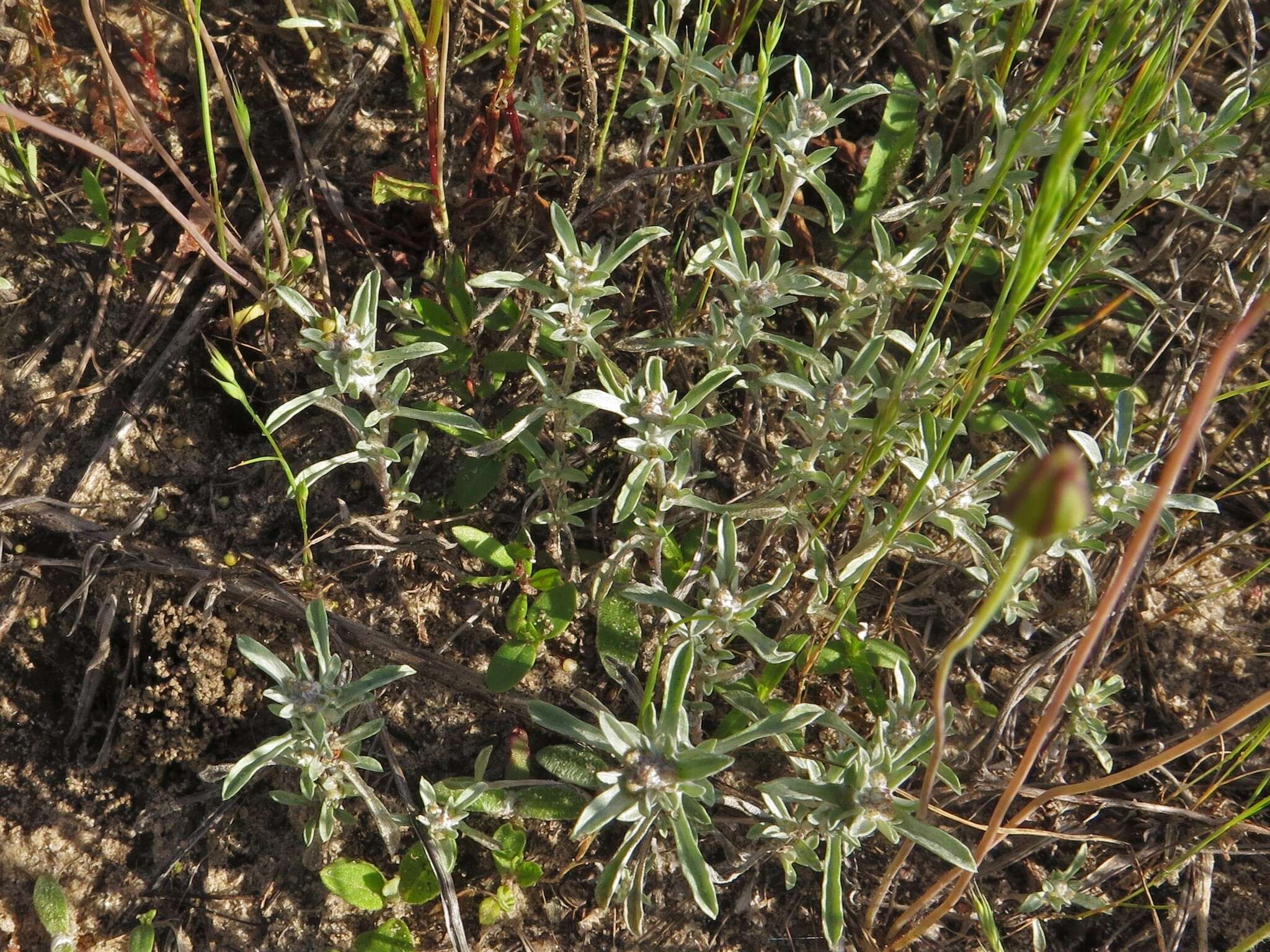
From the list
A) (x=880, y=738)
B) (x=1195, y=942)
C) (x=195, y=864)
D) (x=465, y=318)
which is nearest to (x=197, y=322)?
(x=465, y=318)

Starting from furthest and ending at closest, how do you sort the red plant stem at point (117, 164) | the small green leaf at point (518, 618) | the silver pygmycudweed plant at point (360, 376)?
the small green leaf at point (518, 618) < the silver pygmycudweed plant at point (360, 376) < the red plant stem at point (117, 164)

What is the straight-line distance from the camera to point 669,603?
7.43ft

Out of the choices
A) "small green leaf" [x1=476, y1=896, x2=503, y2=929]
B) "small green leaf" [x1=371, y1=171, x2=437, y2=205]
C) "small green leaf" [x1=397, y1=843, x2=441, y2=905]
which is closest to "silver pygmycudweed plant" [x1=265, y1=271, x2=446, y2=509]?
"small green leaf" [x1=371, y1=171, x2=437, y2=205]

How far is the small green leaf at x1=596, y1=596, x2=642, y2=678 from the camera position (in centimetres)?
248

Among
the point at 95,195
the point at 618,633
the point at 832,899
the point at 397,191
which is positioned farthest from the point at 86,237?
the point at 832,899

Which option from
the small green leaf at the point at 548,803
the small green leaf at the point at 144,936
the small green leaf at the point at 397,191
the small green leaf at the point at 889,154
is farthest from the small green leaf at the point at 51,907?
the small green leaf at the point at 889,154

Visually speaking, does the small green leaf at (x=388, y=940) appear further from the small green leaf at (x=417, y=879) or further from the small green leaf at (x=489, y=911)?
the small green leaf at (x=489, y=911)

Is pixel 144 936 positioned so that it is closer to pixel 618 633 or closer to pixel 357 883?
pixel 357 883

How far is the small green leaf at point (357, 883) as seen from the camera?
230 cm

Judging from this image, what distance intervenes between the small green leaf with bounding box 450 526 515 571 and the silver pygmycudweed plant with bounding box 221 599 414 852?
1.37ft

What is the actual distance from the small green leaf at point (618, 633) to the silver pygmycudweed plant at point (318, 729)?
53cm

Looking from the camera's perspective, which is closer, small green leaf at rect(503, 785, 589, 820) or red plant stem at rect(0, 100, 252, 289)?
red plant stem at rect(0, 100, 252, 289)

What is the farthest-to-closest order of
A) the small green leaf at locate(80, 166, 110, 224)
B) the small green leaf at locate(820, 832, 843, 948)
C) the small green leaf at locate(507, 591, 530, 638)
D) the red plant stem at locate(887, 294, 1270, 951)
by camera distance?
the small green leaf at locate(80, 166, 110, 224)
the small green leaf at locate(507, 591, 530, 638)
the small green leaf at locate(820, 832, 843, 948)
the red plant stem at locate(887, 294, 1270, 951)

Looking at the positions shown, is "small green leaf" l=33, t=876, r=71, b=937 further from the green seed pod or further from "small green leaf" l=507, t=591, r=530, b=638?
the green seed pod
